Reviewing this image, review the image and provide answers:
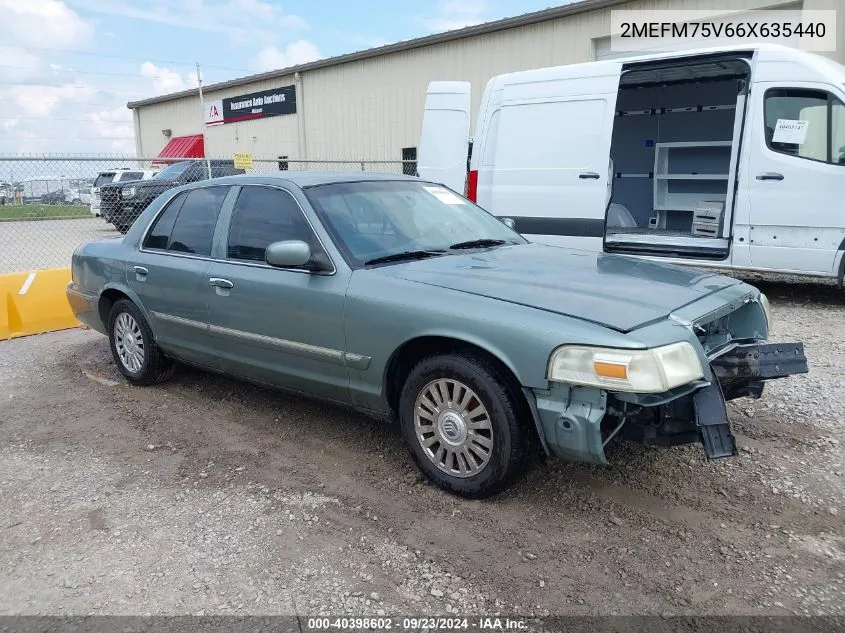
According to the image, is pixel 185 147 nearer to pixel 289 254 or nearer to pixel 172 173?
pixel 172 173

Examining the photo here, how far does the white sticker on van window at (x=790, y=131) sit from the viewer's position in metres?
6.72

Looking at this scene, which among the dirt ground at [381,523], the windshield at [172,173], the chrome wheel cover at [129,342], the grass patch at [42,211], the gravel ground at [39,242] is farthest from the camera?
the windshield at [172,173]

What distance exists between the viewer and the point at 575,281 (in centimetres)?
334

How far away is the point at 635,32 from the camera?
44.1ft

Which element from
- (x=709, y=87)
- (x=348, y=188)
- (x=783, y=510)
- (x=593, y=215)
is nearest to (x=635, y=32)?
(x=709, y=87)

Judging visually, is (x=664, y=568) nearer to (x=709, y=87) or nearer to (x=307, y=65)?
(x=709, y=87)

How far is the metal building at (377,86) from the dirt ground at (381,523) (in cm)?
1068

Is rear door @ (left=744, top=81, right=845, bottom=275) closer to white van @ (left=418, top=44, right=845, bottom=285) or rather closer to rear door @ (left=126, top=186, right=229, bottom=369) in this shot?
white van @ (left=418, top=44, right=845, bottom=285)

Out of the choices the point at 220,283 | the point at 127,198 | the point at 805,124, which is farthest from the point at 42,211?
the point at 805,124

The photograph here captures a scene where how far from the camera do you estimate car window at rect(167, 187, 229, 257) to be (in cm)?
447

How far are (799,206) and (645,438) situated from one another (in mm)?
5070

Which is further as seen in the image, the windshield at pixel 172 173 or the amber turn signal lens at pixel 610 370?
the windshield at pixel 172 173

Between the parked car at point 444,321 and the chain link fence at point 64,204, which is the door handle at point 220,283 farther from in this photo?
the chain link fence at point 64,204

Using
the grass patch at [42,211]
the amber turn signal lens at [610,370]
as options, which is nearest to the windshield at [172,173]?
the grass patch at [42,211]
